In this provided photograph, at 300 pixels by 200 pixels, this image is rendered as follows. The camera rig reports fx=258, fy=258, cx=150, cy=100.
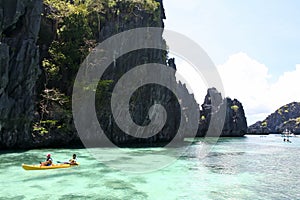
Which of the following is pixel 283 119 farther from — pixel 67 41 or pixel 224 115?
pixel 67 41

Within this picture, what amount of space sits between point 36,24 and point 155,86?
23.2 metres

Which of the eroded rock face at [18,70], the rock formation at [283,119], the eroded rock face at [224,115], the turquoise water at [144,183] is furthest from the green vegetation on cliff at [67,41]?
the rock formation at [283,119]

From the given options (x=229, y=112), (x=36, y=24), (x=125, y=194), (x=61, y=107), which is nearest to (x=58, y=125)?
(x=61, y=107)

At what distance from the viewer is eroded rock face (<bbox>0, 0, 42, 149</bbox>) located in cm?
2852

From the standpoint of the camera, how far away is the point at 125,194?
13617 millimetres

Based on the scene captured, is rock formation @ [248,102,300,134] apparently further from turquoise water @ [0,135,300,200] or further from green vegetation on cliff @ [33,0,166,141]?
turquoise water @ [0,135,300,200]

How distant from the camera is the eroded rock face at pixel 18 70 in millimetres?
28516

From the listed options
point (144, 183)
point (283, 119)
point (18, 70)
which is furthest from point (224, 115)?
point (144, 183)

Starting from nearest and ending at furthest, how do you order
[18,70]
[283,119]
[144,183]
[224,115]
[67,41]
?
1. [144,183]
2. [18,70]
3. [67,41]
4. [224,115]
5. [283,119]

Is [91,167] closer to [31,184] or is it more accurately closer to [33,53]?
[31,184]

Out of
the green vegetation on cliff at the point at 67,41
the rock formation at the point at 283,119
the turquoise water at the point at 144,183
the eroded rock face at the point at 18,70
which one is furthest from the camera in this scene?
the rock formation at the point at 283,119

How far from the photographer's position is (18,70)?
3000 centimetres

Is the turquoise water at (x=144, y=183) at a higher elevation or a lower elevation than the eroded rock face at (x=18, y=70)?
lower

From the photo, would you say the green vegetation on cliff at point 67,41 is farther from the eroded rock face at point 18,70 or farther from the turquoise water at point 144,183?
the turquoise water at point 144,183
